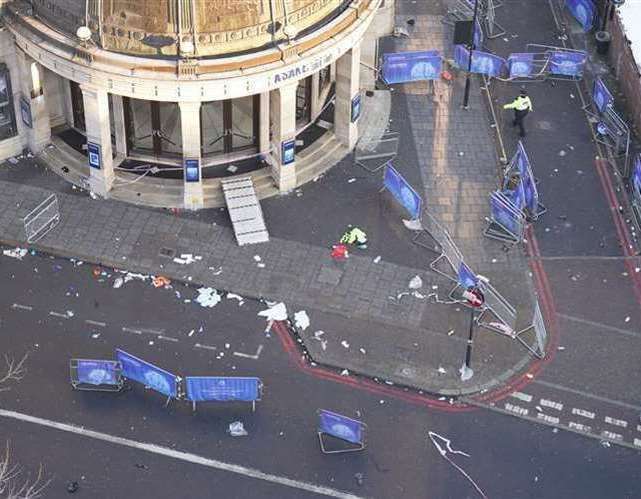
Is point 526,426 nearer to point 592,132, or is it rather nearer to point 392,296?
point 392,296

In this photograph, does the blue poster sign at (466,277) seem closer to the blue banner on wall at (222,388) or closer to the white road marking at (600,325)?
the white road marking at (600,325)

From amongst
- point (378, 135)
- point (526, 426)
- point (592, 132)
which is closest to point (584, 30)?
point (592, 132)

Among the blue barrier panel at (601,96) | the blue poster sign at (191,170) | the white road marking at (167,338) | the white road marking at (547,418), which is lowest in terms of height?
the white road marking at (547,418)

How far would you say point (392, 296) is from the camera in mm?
45656

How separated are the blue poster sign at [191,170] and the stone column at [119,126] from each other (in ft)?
12.0

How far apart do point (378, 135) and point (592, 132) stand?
888 cm

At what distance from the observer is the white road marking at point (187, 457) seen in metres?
39.4

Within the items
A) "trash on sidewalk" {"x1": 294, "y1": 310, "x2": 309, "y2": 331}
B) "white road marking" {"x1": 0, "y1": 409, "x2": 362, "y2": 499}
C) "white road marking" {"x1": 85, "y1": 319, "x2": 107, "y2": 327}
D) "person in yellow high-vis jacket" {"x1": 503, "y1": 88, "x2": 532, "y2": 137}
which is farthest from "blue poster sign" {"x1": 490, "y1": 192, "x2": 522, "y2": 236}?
"white road marking" {"x1": 85, "y1": 319, "x2": 107, "y2": 327}

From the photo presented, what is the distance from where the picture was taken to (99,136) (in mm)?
47719

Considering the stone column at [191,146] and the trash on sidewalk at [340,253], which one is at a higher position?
the stone column at [191,146]

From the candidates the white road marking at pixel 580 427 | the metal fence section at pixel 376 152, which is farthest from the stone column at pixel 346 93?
the white road marking at pixel 580 427

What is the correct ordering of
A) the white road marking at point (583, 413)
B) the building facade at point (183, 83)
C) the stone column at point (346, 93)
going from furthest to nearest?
the stone column at point (346, 93) < the building facade at point (183, 83) < the white road marking at point (583, 413)

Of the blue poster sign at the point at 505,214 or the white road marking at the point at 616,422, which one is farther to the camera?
the blue poster sign at the point at 505,214

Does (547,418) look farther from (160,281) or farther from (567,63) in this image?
(567,63)
